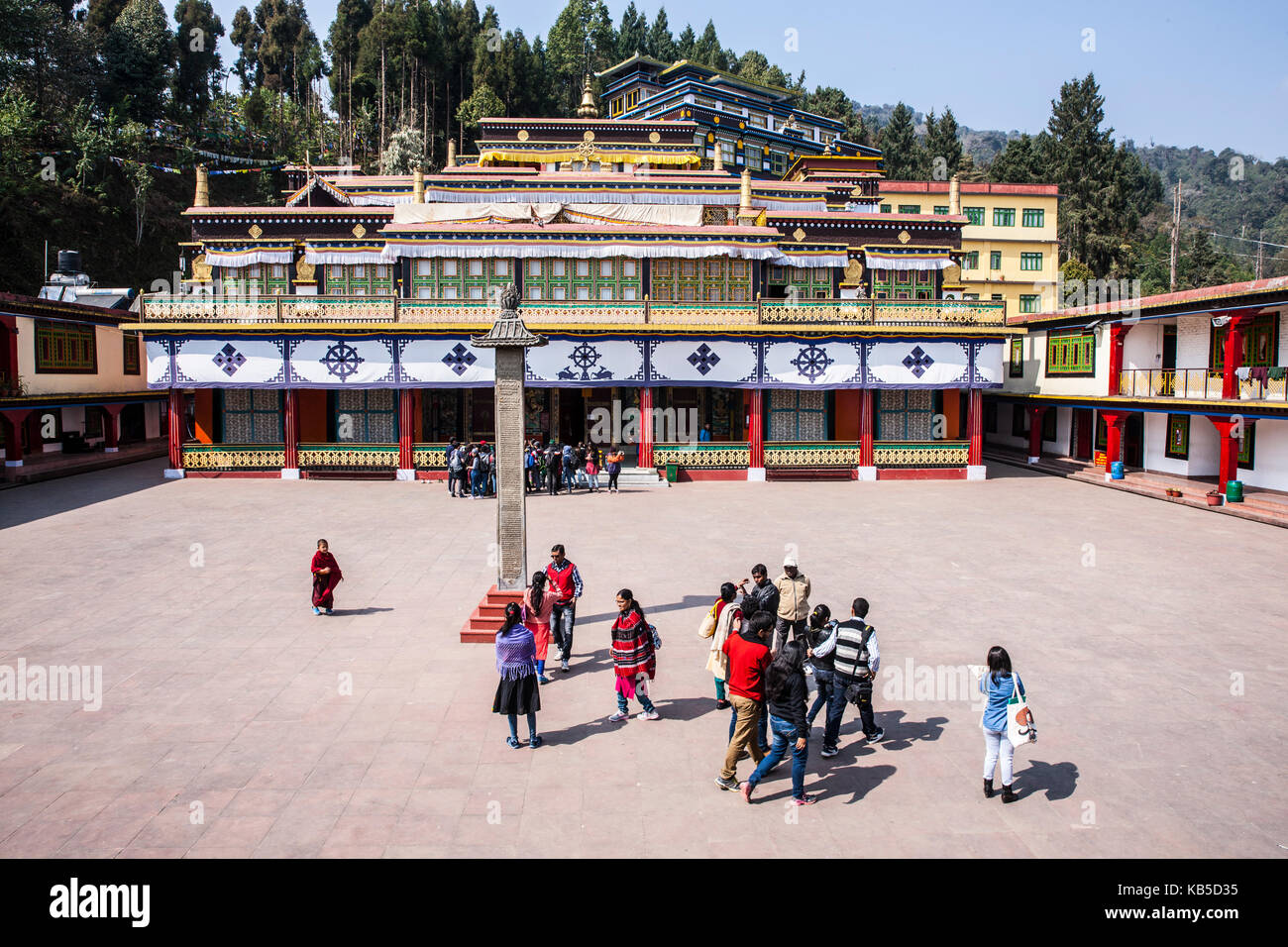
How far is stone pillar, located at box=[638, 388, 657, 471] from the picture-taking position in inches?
1246

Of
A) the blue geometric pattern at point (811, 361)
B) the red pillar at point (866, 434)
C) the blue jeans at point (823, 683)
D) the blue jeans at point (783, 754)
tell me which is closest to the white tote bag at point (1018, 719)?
the blue jeans at point (823, 683)

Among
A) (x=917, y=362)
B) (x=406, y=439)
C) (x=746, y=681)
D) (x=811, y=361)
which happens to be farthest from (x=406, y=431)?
(x=746, y=681)

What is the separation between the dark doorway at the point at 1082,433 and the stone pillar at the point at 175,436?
3474 cm

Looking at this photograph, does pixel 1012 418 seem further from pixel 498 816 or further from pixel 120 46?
pixel 120 46

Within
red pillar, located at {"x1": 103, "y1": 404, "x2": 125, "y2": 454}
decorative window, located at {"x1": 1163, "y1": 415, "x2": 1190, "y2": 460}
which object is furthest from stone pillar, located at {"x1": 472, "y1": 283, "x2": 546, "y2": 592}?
red pillar, located at {"x1": 103, "y1": 404, "x2": 125, "y2": 454}

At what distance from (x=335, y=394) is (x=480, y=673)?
23.7 meters

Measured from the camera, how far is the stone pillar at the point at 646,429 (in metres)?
31.6

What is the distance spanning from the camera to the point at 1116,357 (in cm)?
3222

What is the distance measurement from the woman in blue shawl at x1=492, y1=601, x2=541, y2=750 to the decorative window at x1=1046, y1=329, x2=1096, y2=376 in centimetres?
3075

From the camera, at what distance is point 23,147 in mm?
53406

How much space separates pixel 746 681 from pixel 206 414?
30.6 metres

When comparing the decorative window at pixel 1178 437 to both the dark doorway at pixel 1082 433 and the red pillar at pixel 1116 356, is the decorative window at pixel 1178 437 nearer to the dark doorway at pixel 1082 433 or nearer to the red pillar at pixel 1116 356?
the red pillar at pixel 1116 356

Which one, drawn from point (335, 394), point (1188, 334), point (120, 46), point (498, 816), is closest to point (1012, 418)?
point (1188, 334)

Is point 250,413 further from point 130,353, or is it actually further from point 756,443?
point 756,443
